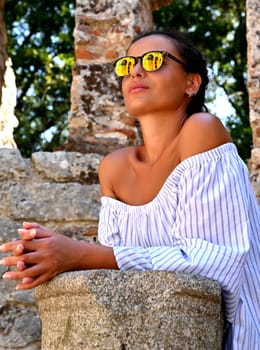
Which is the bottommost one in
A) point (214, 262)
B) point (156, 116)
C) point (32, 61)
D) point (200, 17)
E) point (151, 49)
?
point (214, 262)

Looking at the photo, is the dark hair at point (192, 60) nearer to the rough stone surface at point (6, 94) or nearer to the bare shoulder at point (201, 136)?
the bare shoulder at point (201, 136)

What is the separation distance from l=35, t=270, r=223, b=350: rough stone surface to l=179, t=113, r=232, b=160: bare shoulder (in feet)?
1.50

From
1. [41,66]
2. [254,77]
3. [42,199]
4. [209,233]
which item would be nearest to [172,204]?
[209,233]

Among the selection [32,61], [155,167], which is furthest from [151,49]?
[32,61]

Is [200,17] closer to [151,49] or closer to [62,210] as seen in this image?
[62,210]

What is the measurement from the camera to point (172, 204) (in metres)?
2.37

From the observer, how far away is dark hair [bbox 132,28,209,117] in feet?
8.63

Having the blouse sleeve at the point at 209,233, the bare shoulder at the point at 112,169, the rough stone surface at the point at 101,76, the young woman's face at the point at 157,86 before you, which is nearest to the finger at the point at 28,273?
the blouse sleeve at the point at 209,233

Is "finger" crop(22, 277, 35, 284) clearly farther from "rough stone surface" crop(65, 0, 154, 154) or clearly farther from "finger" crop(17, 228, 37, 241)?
"rough stone surface" crop(65, 0, 154, 154)

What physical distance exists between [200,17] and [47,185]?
1020 cm

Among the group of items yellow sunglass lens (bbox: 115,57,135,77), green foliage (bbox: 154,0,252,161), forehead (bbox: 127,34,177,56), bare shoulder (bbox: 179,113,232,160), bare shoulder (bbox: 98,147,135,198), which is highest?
green foliage (bbox: 154,0,252,161)

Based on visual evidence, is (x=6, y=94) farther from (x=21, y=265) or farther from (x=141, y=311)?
(x=141, y=311)

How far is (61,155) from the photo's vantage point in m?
4.07

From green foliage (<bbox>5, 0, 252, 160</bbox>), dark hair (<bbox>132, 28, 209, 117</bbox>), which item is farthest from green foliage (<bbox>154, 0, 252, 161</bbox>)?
dark hair (<bbox>132, 28, 209, 117</bbox>)
